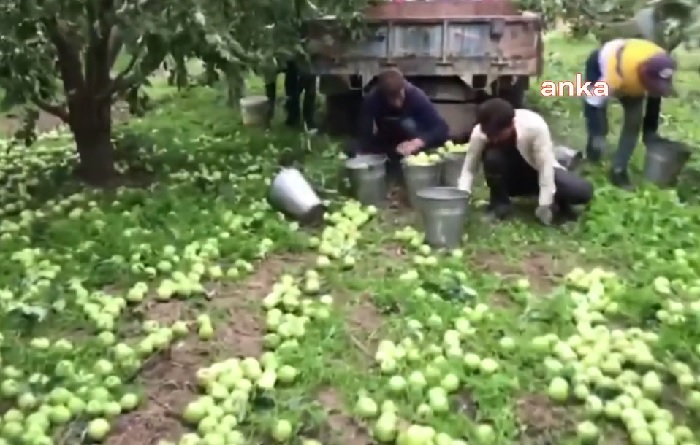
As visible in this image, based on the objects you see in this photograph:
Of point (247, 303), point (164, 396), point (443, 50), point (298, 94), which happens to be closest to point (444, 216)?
point (247, 303)

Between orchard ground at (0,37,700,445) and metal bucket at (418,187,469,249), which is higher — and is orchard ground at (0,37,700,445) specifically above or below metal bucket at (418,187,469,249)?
below

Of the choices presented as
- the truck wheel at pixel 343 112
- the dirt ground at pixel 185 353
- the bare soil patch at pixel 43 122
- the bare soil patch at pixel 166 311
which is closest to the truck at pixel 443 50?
the truck wheel at pixel 343 112

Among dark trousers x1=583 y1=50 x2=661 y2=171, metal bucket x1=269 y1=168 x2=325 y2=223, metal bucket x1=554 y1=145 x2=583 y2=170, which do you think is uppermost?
dark trousers x1=583 y1=50 x2=661 y2=171

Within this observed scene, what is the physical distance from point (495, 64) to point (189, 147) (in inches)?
122

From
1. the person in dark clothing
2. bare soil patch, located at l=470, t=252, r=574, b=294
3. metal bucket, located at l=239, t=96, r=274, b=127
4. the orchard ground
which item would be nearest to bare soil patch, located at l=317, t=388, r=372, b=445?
the orchard ground

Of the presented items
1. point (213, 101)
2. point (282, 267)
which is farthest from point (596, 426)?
point (213, 101)

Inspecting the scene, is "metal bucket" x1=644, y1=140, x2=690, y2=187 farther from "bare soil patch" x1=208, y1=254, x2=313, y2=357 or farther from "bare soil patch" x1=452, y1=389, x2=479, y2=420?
"bare soil patch" x1=452, y1=389, x2=479, y2=420

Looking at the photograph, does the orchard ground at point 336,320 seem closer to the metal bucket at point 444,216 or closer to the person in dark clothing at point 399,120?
the metal bucket at point 444,216

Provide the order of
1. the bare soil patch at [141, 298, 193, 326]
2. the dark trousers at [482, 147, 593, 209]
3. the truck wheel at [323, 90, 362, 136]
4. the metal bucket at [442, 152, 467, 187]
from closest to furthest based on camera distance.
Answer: the bare soil patch at [141, 298, 193, 326], the dark trousers at [482, 147, 593, 209], the metal bucket at [442, 152, 467, 187], the truck wheel at [323, 90, 362, 136]

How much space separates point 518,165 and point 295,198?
1.58 m

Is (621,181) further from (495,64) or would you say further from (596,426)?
(596,426)

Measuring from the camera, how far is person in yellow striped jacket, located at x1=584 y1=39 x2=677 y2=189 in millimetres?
6809

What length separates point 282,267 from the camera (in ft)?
19.2

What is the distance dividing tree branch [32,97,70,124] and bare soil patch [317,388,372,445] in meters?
4.06
